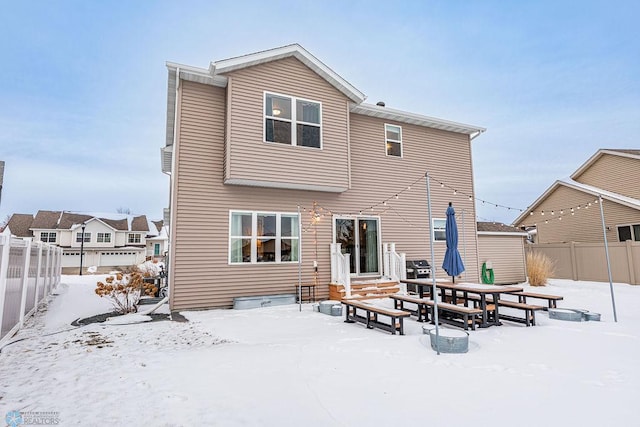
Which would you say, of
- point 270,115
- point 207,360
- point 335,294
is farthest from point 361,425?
point 270,115

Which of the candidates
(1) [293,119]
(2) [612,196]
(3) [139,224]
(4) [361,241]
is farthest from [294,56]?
(3) [139,224]

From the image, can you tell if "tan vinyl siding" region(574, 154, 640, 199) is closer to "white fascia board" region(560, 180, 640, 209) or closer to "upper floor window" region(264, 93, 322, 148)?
"white fascia board" region(560, 180, 640, 209)

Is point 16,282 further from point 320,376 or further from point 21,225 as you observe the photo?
point 21,225

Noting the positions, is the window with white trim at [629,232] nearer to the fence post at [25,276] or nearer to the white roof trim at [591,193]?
the white roof trim at [591,193]

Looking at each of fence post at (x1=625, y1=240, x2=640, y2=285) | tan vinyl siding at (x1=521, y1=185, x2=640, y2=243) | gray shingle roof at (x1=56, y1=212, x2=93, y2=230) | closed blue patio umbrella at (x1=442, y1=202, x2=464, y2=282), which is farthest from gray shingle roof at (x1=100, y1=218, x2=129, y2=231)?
fence post at (x1=625, y1=240, x2=640, y2=285)

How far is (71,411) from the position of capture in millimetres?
3223

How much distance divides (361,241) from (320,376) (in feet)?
24.3

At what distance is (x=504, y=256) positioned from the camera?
14227 mm

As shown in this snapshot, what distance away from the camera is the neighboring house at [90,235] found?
32812mm

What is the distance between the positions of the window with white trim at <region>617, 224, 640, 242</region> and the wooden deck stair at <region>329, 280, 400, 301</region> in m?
12.7

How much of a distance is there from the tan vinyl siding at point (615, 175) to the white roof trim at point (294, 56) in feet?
51.8

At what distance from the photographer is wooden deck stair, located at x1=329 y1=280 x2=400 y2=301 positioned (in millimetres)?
9711

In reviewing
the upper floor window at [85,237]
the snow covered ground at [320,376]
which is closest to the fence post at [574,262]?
the snow covered ground at [320,376]

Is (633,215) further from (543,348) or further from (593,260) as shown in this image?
(543,348)
